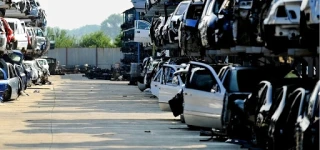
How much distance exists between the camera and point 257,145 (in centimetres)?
2061

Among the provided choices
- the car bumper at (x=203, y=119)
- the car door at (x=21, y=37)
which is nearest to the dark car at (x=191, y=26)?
the car bumper at (x=203, y=119)

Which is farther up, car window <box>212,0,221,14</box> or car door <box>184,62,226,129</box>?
car window <box>212,0,221,14</box>

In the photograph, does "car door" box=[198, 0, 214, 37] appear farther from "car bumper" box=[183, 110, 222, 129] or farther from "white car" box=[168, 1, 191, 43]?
"white car" box=[168, 1, 191, 43]

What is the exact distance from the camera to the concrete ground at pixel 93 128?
74.8ft

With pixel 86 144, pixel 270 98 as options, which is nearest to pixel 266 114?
pixel 270 98

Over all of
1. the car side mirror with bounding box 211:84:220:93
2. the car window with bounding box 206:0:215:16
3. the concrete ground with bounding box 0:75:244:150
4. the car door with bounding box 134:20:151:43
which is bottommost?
the concrete ground with bounding box 0:75:244:150

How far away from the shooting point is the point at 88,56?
141 meters

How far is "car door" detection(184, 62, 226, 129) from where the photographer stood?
2386 cm

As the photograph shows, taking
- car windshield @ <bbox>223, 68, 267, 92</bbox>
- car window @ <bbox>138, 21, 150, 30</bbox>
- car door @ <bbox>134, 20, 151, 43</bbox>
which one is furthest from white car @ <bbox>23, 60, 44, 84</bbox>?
car windshield @ <bbox>223, 68, 267, 92</bbox>

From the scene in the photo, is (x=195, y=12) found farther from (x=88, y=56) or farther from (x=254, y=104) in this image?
(x=88, y=56)

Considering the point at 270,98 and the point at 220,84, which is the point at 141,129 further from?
the point at 270,98

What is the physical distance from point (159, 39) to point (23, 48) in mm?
9810

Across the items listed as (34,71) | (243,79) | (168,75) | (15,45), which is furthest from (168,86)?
(34,71)

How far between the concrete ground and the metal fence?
93.6 meters
